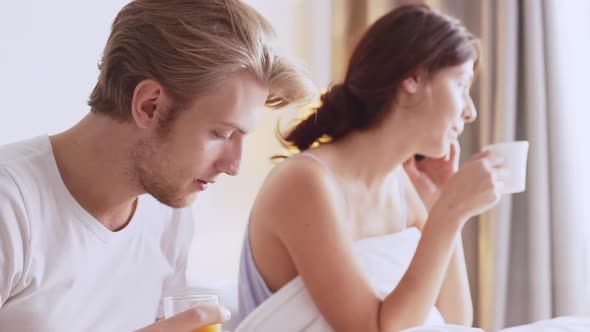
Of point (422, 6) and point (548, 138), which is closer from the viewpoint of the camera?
point (422, 6)

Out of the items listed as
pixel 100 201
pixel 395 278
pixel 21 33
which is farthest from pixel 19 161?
pixel 395 278

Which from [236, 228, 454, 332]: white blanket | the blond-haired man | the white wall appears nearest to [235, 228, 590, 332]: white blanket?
[236, 228, 454, 332]: white blanket

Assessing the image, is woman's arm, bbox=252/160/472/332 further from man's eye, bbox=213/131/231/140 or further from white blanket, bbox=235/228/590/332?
man's eye, bbox=213/131/231/140

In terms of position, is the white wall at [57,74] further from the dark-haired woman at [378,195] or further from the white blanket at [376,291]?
the white blanket at [376,291]

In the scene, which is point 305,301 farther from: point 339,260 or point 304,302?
point 339,260

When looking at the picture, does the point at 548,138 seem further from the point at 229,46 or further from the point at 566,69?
the point at 229,46

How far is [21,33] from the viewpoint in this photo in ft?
6.41

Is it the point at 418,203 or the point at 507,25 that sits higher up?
the point at 507,25

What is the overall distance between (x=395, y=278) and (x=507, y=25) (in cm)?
102

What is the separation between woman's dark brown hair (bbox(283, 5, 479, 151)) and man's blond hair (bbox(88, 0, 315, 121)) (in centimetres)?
52

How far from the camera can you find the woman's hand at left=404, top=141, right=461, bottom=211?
209 cm

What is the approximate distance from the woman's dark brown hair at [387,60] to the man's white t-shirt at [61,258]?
1.92 ft

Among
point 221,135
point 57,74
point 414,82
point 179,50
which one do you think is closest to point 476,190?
point 414,82

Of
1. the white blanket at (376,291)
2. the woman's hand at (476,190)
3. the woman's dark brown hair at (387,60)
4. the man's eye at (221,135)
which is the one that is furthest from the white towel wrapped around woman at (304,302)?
the man's eye at (221,135)
